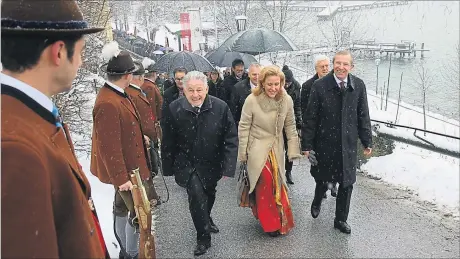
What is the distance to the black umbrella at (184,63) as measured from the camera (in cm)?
824

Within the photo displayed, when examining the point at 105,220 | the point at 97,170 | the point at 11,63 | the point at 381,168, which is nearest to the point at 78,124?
the point at 105,220

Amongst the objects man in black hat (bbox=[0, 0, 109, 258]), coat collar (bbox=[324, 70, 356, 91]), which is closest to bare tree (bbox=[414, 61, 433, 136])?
coat collar (bbox=[324, 70, 356, 91])

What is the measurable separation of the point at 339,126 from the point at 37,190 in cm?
395

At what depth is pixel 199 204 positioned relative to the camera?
436 centimetres

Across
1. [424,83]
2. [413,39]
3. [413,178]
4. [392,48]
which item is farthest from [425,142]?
[413,39]

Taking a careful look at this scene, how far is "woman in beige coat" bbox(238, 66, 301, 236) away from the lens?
4.74 m

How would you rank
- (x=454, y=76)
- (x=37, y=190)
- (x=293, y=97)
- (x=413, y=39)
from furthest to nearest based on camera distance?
(x=413, y=39) < (x=454, y=76) < (x=293, y=97) < (x=37, y=190)

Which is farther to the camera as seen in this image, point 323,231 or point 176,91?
point 176,91

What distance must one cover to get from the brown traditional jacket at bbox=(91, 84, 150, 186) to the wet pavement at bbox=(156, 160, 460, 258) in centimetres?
148

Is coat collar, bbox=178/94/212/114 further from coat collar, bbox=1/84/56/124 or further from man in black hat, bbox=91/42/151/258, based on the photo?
coat collar, bbox=1/84/56/124

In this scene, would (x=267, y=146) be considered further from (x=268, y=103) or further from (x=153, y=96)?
(x=153, y=96)

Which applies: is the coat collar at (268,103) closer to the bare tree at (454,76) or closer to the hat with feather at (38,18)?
the hat with feather at (38,18)

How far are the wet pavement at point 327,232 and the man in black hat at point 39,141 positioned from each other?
334 cm

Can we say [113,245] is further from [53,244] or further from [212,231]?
[53,244]
